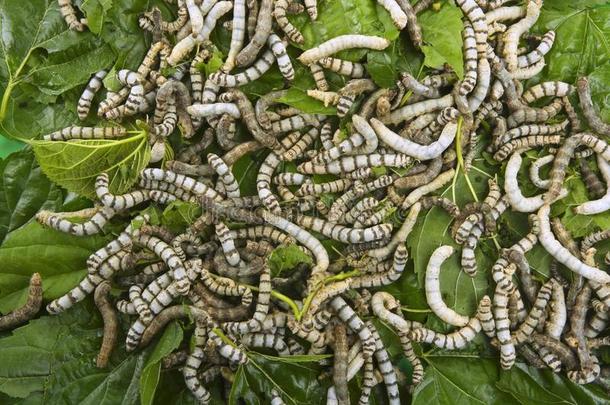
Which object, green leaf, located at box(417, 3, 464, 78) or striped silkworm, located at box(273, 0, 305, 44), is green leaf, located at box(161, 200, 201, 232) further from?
green leaf, located at box(417, 3, 464, 78)

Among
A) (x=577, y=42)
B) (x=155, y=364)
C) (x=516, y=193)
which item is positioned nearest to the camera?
(x=155, y=364)

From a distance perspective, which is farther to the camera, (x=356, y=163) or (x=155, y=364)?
(x=356, y=163)

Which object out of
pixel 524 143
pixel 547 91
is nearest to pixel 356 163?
pixel 524 143

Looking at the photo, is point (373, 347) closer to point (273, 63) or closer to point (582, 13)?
point (273, 63)

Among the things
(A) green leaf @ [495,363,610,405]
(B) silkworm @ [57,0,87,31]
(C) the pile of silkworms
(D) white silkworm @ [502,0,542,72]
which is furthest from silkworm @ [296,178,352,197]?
(B) silkworm @ [57,0,87,31]

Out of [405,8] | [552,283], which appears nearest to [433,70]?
[405,8]

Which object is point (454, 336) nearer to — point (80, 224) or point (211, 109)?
point (211, 109)
